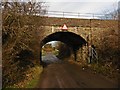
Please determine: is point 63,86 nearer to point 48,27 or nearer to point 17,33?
point 17,33

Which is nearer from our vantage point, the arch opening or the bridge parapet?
the bridge parapet

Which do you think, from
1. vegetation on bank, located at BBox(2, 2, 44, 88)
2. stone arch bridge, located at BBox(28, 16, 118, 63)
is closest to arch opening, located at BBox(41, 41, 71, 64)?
stone arch bridge, located at BBox(28, 16, 118, 63)

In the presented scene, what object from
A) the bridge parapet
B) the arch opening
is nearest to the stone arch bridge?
the bridge parapet

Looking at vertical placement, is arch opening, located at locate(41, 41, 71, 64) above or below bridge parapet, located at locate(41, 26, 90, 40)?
below

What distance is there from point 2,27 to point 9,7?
2423 mm

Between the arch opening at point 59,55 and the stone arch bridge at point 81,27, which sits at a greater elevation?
the stone arch bridge at point 81,27

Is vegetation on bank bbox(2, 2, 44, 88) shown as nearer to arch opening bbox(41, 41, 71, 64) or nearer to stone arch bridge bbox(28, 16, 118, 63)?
stone arch bridge bbox(28, 16, 118, 63)

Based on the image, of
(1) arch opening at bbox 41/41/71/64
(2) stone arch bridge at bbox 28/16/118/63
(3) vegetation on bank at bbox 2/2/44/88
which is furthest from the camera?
(1) arch opening at bbox 41/41/71/64

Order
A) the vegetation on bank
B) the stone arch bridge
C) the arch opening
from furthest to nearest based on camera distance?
the arch opening → the stone arch bridge → the vegetation on bank

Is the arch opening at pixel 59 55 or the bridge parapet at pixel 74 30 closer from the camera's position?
the bridge parapet at pixel 74 30

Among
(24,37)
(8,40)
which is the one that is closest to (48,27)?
(24,37)

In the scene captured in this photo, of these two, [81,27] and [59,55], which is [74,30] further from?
[59,55]

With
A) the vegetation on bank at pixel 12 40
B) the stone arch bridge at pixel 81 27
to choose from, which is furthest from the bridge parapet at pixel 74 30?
the vegetation on bank at pixel 12 40

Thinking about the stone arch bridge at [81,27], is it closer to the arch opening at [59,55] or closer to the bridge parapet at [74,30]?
the bridge parapet at [74,30]
